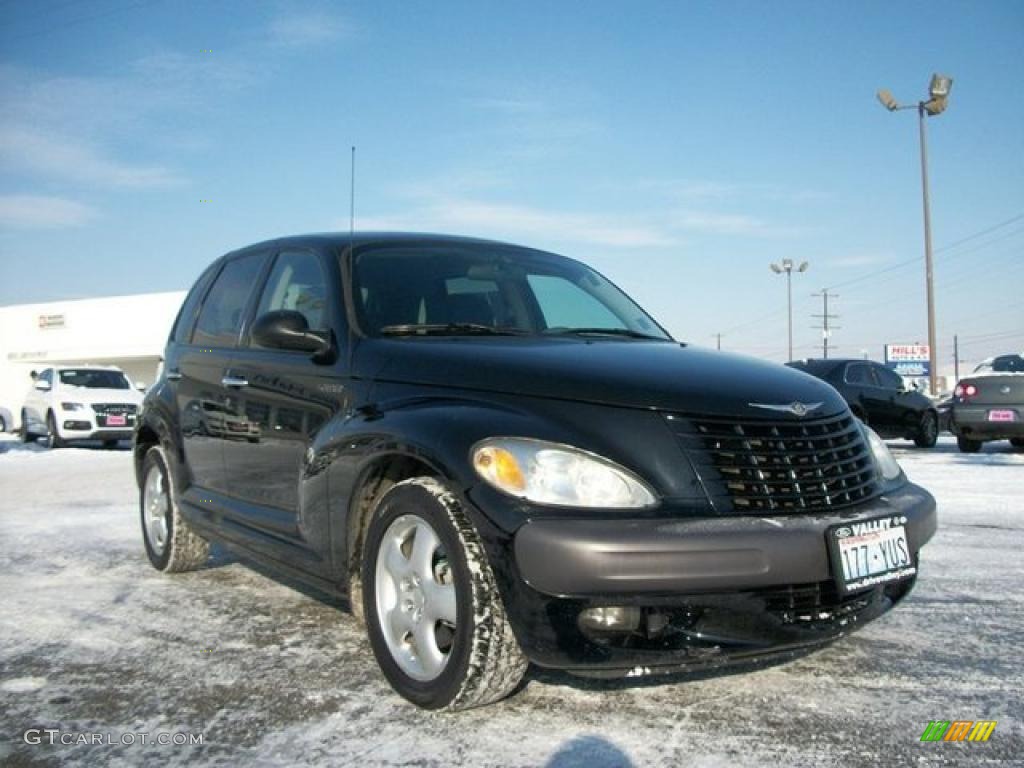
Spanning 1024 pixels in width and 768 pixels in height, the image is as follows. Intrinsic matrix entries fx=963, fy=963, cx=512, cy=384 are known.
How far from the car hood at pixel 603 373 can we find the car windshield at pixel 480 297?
23cm

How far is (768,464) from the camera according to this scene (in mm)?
2902

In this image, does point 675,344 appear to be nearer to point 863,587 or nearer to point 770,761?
point 863,587

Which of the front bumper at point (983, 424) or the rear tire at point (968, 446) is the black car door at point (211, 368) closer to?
the front bumper at point (983, 424)

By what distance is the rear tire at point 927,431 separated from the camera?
50.5 ft

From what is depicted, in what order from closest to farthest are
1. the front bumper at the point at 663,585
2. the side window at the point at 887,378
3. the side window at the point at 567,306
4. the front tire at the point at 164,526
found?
the front bumper at the point at 663,585, the side window at the point at 567,306, the front tire at the point at 164,526, the side window at the point at 887,378

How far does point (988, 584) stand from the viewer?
473 cm

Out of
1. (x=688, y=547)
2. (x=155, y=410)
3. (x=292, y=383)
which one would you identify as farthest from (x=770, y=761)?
(x=155, y=410)

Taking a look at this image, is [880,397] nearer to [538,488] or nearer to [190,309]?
[190,309]

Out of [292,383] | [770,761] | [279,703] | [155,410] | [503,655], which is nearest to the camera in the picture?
[770,761]

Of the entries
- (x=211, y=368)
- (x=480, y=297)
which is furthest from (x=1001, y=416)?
(x=211, y=368)

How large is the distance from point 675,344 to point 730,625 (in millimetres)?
1599

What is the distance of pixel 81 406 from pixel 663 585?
18.2 meters

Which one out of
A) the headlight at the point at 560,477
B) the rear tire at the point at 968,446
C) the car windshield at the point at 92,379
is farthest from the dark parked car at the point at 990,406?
the car windshield at the point at 92,379

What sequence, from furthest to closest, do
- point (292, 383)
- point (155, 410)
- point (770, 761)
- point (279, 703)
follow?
point (155, 410) < point (292, 383) < point (279, 703) < point (770, 761)
